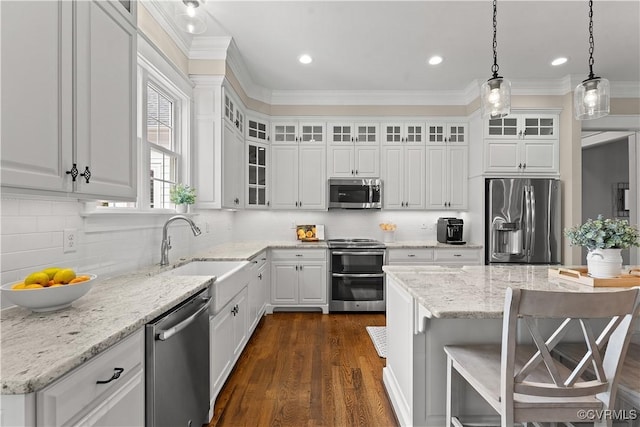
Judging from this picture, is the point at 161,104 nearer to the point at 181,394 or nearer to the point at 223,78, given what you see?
the point at 223,78

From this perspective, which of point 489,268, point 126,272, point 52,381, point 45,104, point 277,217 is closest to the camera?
point 52,381

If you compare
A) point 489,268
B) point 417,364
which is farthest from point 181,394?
point 489,268

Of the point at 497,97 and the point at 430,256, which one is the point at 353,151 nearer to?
the point at 430,256

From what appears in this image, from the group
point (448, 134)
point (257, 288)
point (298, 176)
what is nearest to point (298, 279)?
point (257, 288)

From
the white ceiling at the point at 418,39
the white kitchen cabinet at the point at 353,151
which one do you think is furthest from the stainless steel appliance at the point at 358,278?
the white ceiling at the point at 418,39

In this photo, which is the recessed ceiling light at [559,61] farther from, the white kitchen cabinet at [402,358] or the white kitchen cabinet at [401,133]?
the white kitchen cabinet at [402,358]

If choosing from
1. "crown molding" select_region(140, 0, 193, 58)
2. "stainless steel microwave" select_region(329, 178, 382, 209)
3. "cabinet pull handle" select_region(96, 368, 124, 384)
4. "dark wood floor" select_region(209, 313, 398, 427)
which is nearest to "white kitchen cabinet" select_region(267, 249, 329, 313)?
"dark wood floor" select_region(209, 313, 398, 427)

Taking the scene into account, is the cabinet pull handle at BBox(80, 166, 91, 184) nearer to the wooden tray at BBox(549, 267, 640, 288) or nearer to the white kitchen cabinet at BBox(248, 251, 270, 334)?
the white kitchen cabinet at BBox(248, 251, 270, 334)

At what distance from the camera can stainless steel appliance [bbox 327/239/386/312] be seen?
13.1 ft

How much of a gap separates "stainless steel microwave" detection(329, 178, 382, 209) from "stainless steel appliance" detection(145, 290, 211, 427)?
9.01 ft

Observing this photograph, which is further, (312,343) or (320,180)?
(320,180)

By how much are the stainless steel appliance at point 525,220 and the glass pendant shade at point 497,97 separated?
2.40 m

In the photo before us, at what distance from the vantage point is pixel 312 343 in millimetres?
3066

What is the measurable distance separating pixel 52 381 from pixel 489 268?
94.8 inches
